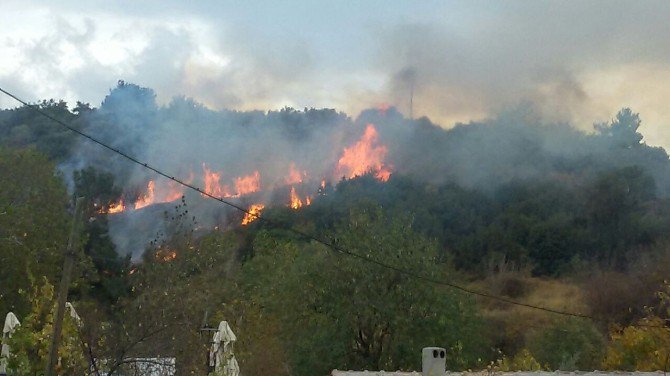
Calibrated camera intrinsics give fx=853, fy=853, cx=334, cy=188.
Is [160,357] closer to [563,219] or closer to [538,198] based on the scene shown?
[563,219]

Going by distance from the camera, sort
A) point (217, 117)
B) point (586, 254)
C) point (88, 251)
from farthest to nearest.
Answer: point (217, 117)
point (586, 254)
point (88, 251)

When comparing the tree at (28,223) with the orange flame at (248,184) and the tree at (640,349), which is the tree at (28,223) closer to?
the tree at (640,349)

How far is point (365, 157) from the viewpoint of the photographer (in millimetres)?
88938

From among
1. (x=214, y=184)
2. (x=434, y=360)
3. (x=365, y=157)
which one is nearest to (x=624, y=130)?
(x=365, y=157)

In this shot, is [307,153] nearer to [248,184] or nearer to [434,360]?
[248,184]

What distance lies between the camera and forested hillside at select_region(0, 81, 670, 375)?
20531 millimetres

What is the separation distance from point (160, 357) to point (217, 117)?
85.3m

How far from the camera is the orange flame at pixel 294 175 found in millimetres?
88062

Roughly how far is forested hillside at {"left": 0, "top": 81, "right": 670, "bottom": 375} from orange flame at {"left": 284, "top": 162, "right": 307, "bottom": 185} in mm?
290

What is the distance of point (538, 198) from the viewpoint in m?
74.2

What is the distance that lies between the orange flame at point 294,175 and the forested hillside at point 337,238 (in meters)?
0.29

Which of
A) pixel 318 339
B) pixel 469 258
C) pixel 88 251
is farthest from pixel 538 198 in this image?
pixel 318 339

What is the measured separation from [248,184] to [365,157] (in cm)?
1249

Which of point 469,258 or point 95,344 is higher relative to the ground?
point 469,258
